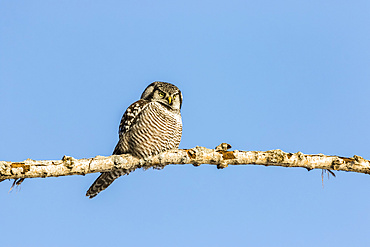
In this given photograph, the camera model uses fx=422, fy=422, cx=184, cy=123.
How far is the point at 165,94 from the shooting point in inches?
332

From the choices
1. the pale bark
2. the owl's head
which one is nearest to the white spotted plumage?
the owl's head

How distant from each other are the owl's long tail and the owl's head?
1582 millimetres

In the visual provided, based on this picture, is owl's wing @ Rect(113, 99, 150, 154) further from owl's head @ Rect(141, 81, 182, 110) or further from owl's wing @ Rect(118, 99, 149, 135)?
owl's head @ Rect(141, 81, 182, 110)

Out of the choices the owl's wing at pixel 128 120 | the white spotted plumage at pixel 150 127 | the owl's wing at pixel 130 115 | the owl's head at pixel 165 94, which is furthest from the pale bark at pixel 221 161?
the owl's head at pixel 165 94

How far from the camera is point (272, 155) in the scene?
21.6ft

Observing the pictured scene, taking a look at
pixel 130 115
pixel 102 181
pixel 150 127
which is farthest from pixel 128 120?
pixel 102 181

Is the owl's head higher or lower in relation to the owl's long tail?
higher

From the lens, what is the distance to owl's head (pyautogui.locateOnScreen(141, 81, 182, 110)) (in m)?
8.42

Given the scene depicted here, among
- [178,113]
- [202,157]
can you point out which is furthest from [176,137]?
[202,157]

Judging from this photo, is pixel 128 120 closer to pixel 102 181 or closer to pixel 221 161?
pixel 102 181

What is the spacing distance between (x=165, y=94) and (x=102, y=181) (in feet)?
6.86

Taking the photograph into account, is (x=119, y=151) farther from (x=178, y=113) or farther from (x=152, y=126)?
(x=178, y=113)

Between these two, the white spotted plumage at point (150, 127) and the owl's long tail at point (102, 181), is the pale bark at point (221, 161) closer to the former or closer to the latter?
the white spotted plumage at point (150, 127)

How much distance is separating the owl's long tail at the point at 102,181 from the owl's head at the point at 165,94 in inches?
62.3
